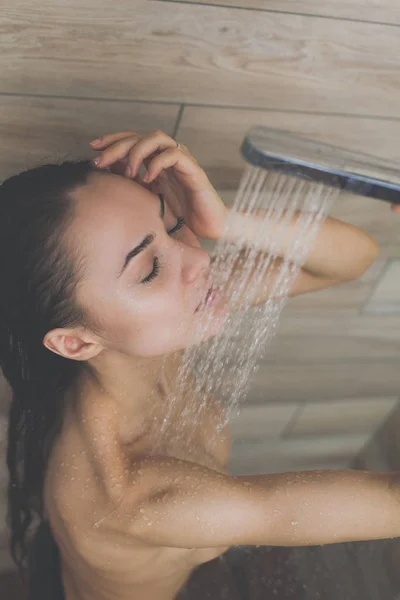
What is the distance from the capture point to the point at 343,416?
1.72m

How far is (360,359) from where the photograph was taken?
5.04 ft

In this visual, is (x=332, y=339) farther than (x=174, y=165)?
Yes

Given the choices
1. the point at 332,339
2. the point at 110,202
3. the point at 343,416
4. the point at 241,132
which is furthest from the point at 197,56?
the point at 343,416

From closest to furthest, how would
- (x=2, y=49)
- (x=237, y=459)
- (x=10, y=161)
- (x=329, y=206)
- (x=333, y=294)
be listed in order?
(x=2, y=49), (x=10, y=161), (x=329, y=206), (x=333, y=294), (x=237, y=459)

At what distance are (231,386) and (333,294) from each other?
1.06 ft

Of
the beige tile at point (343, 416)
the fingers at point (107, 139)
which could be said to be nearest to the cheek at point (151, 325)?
the fingers at point (107, 139)

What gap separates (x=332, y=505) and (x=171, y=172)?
1.83ft

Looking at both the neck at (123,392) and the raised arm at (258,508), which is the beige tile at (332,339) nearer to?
the neck at (123,392)

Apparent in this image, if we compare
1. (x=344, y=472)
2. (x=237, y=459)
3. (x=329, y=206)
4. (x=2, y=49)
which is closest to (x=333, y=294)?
(x=329, y=206)

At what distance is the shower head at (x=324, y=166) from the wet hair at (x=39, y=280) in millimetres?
277

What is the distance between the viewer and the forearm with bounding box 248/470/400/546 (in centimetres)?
80

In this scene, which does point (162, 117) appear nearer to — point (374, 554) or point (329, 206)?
point (329, 206)

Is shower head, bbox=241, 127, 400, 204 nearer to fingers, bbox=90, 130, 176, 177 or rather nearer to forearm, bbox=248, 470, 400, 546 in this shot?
fingers, bbox=90, 130, 176, 177

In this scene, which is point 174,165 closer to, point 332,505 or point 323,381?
point 332,505
